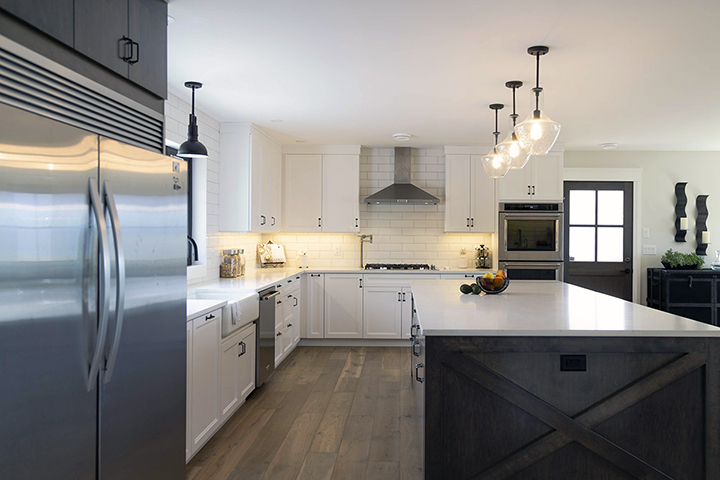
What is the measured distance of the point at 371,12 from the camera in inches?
93.4

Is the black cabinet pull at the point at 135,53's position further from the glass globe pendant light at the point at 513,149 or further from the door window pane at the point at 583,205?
the door window pane at the point at 583,205

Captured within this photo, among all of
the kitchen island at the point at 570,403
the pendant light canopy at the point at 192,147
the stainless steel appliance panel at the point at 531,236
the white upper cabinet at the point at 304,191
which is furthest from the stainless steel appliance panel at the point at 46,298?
the stainless steel appliance panel at the point at 531,236

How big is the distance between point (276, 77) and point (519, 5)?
5.65ft

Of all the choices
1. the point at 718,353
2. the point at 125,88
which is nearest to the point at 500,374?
the point at 718,353

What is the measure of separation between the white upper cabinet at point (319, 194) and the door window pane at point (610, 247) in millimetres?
3184

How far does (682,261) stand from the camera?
5801 millimetres

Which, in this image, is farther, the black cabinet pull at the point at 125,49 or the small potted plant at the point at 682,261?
the small potted plant at the point at 682,261

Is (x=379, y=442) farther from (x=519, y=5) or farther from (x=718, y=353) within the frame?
(x=519, y=5)

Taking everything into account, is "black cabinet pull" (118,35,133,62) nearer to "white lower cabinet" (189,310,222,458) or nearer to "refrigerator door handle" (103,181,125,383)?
"refrigerator door handle" (103,181,125,383)

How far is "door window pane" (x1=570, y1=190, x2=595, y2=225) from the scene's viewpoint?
6.17 metres

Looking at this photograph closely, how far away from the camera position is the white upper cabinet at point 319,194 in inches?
230

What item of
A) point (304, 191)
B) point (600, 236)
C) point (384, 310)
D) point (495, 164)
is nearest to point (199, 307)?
point (495, 164)

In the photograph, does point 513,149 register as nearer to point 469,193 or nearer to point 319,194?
point 469,193

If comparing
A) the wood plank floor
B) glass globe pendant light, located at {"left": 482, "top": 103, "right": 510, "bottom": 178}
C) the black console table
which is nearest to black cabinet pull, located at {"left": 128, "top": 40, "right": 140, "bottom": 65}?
the wood plank floor
